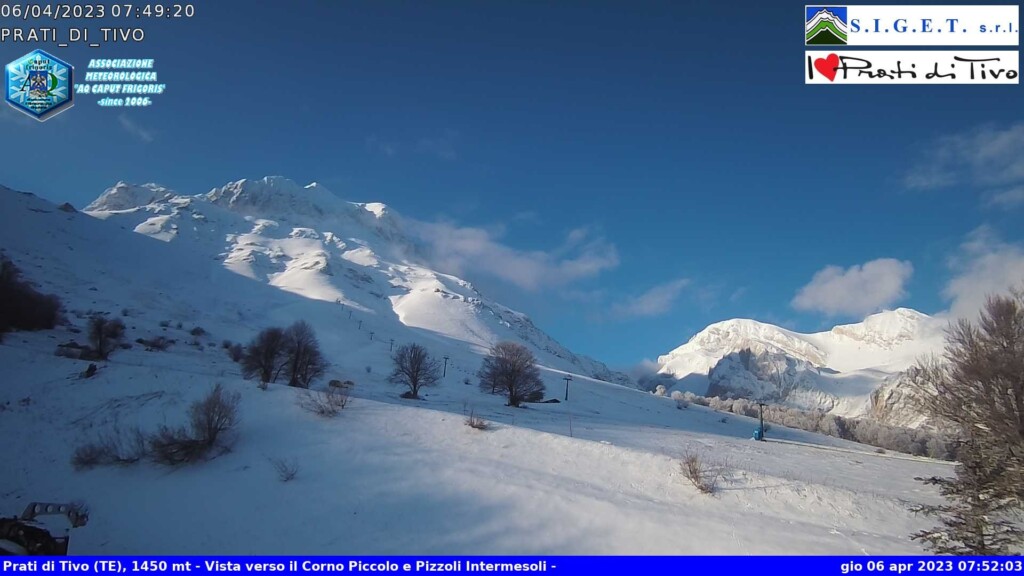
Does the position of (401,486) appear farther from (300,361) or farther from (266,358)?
(266,358)

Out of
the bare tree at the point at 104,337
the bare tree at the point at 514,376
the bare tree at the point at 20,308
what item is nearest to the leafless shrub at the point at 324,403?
the bare tree at the point at 514,376

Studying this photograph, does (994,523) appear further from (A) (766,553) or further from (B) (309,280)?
(B) (309,280)

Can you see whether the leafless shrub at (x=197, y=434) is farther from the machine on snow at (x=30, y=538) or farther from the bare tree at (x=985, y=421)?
the bare tree at (x=985, y=421)

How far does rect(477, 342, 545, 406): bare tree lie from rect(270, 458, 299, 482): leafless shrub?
97.4 feet

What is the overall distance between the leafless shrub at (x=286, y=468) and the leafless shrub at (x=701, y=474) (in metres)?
15.2

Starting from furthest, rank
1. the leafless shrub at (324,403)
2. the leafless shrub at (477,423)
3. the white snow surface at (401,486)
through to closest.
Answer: the leafless shrub at (324,403) → the leafless shrub at (477,423) → the white snow surface at (401,486)

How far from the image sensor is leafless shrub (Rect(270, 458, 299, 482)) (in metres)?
18.5

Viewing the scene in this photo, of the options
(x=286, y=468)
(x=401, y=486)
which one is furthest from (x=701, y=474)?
(x=286, y=468)

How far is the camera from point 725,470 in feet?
62.2

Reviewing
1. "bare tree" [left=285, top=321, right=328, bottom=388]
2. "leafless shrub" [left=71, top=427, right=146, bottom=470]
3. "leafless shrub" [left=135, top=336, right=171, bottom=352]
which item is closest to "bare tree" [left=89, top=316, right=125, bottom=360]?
"leafless shrub" [left=135, top=336, right=171, bottom=352]

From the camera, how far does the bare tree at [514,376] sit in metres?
48.2

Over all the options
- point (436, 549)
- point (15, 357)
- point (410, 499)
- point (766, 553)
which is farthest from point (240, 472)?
point (15, 357)

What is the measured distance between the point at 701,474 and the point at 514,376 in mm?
30820

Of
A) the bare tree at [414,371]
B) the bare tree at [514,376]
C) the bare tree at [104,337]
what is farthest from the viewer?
the bare tree at [414,371]
